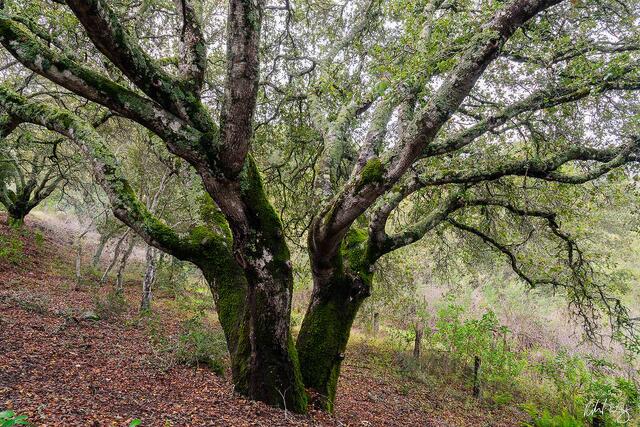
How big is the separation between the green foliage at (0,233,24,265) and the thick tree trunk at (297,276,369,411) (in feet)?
32.7

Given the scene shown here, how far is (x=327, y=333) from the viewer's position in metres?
5.16

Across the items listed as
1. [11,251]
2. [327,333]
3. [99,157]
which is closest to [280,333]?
[327,333]

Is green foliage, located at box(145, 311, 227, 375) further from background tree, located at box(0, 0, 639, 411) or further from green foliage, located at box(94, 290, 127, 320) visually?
green foliage, located at box(94, 290, 127, 320)

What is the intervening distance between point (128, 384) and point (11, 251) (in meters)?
9.71

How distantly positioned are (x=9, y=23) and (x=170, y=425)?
3.86m

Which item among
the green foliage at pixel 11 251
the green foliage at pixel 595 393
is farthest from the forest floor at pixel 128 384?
the green foliage at pixel 595 393

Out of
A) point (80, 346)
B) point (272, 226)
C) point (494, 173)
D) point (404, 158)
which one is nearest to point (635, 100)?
point (494, 173)

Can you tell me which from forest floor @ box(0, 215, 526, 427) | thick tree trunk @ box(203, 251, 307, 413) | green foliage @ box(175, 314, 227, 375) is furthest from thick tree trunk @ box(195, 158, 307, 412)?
green foliage @ box(175, 314, 227, 375)

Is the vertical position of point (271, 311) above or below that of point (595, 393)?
above

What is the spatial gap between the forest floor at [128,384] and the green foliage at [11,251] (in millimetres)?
67

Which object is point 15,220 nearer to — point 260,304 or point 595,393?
point 260,304

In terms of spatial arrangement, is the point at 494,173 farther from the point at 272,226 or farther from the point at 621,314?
the point at 621,314

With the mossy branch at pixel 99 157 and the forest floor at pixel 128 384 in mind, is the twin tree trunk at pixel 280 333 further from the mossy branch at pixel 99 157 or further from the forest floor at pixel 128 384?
the mossy branch at pixel 99 157

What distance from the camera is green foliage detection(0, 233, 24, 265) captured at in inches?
419
